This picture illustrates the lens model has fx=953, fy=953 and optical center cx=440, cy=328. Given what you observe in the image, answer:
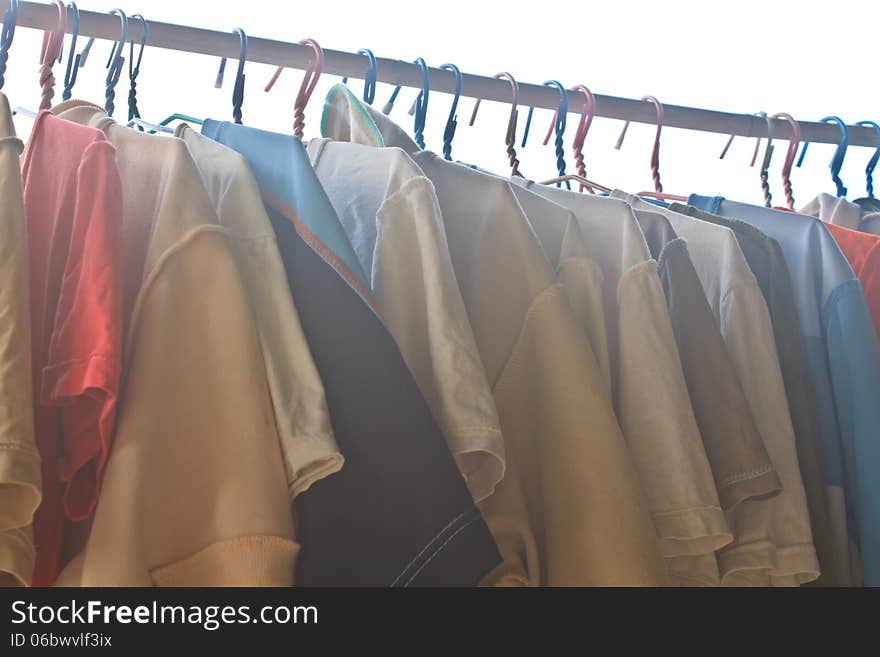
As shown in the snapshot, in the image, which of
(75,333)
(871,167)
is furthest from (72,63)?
(871,167)

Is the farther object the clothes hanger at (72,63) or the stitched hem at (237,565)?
the clothes hanger at (72,63)

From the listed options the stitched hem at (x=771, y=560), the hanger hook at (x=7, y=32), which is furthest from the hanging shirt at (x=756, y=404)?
the hanger hook at (x=7, y=32)

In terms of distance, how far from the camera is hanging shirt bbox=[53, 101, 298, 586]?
0.60 metres

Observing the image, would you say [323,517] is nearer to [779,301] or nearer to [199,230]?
[199,230]

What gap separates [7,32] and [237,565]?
57 cm

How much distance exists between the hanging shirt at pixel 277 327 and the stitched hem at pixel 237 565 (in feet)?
0.14

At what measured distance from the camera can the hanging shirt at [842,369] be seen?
849mm

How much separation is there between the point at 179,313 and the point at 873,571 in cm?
62

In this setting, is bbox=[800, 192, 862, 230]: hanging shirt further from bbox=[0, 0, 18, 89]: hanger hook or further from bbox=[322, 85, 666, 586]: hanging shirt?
bbox=[0, 0, 18, 89]: hanger hook

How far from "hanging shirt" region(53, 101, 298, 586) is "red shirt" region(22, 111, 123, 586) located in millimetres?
27

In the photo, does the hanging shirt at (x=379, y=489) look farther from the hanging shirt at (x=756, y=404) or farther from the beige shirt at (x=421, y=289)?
the hanging shirt at (x=756, y=404)

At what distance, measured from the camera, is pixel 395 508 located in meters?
0.63
